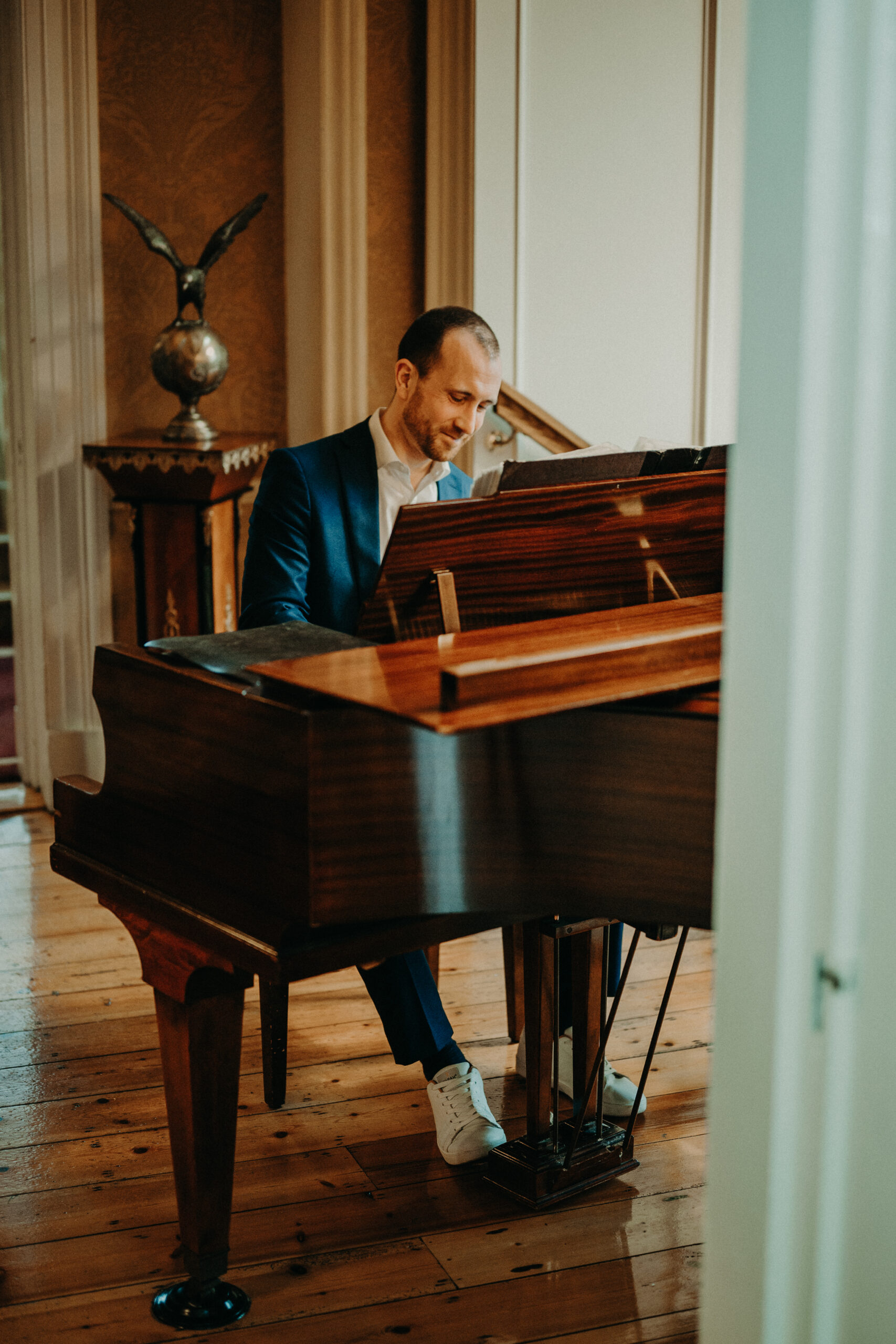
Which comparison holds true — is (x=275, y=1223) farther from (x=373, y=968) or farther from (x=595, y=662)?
(x=595, y=662)

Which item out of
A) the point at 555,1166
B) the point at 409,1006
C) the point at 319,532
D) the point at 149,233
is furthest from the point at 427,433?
the point at 149,233

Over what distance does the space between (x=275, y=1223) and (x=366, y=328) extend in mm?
2567

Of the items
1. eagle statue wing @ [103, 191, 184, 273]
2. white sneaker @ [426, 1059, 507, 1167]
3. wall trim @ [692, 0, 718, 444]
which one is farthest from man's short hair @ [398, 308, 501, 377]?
wall trim @ [692, 0, 718, 444]

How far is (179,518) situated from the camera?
11.0 ft

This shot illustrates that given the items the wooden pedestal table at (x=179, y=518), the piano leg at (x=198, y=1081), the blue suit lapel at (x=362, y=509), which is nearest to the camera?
the piano leg at (x=198, y=1081)

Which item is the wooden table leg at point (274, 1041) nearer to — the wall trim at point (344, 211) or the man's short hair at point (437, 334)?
the man's short hair at point (437, 334)

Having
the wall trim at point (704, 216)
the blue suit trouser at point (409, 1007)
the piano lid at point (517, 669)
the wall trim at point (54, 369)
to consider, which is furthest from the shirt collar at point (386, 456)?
the wall trim at point (704, 216)

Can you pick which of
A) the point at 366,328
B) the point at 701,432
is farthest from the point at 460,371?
the point at 701,432

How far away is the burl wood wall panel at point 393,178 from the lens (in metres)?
3.66

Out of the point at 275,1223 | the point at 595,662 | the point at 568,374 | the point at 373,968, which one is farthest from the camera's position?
the point at 568,374

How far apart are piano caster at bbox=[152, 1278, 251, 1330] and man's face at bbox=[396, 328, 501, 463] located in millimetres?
1228

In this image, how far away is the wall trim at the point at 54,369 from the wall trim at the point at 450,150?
90cm

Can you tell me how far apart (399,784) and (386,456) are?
0.94 metres

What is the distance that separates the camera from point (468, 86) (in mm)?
3539
